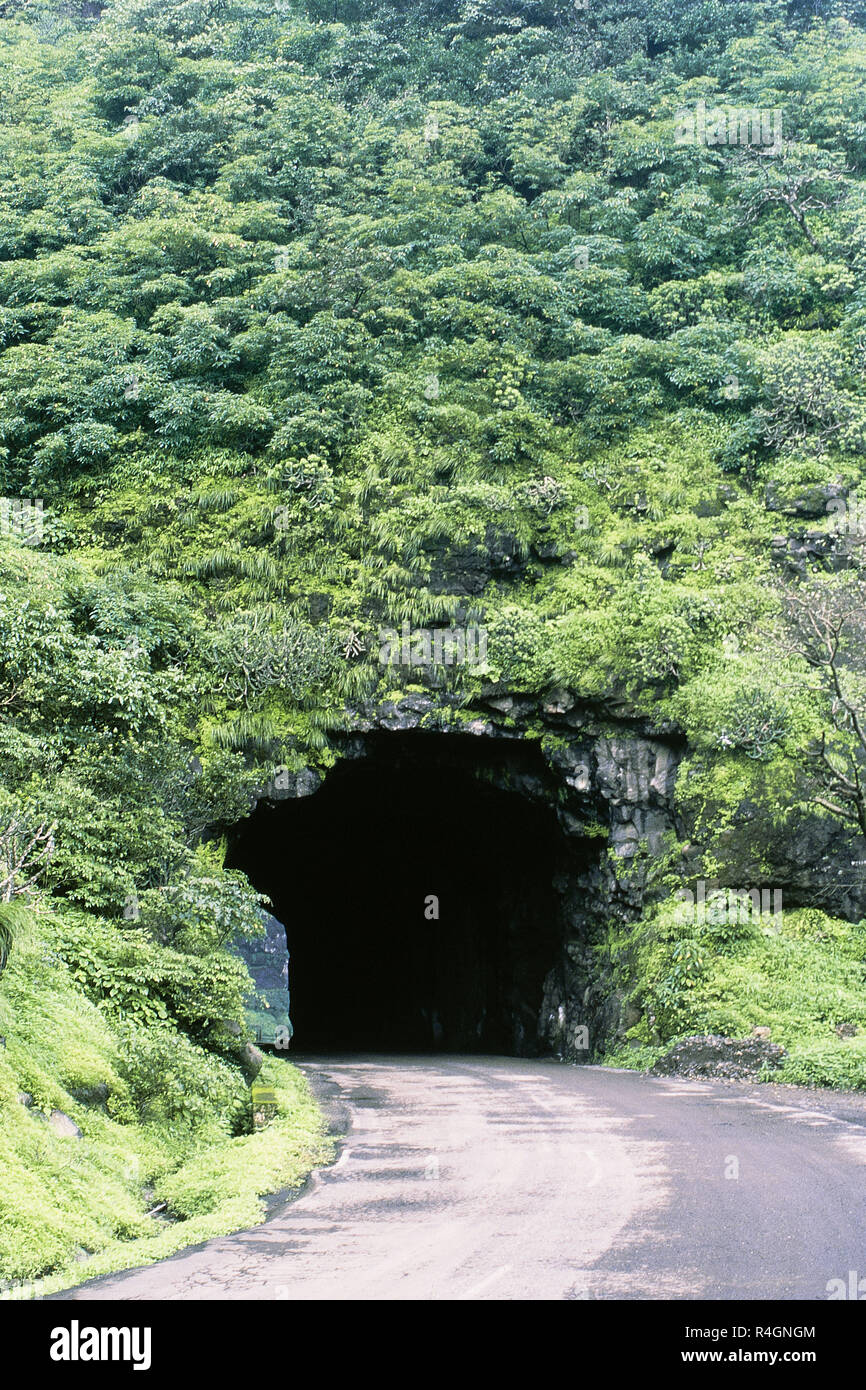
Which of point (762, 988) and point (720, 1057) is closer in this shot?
point (720, 1057)

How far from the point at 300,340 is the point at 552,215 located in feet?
33.6

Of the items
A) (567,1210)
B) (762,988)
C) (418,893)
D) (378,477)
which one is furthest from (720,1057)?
(418,893)

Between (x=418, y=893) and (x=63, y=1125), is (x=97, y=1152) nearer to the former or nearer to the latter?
(x=63, y=1125)

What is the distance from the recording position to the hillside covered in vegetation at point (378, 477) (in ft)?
44.7

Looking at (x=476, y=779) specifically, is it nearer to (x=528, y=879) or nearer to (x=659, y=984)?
(x=528, y=879)

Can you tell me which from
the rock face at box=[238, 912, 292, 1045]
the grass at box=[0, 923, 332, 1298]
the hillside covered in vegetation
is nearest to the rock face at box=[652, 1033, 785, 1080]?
the hillside covered in vegetation

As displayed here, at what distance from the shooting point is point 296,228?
3147cm

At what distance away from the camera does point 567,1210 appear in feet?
28.3

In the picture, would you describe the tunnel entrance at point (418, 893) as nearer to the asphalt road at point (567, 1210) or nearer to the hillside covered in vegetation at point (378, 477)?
the hillside covered in vegetation at point (378, 477)

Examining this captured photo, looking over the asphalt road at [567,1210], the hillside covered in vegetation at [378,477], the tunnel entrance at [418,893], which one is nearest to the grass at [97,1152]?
the hillside covered in vegetation at [378,477]

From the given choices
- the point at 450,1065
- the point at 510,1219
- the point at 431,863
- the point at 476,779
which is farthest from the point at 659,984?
the point at 431,863

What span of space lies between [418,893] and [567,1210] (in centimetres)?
2835

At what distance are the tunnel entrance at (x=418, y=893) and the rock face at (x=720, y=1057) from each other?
23.0 feet

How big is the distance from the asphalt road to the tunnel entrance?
11.2m
